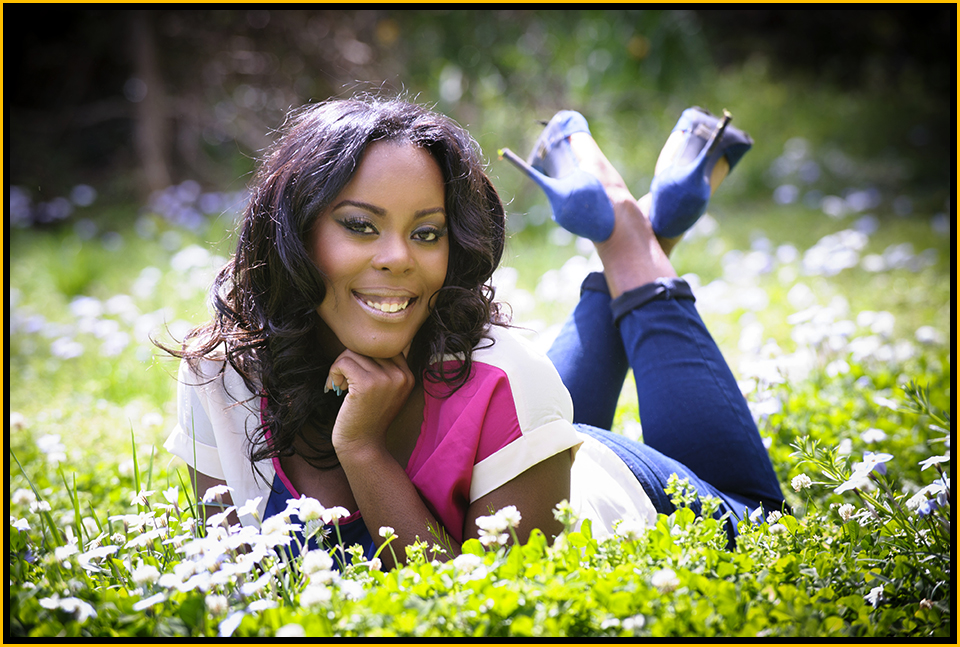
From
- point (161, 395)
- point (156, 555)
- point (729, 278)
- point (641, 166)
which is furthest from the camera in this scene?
point (641, 166)

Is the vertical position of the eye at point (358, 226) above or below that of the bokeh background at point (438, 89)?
below

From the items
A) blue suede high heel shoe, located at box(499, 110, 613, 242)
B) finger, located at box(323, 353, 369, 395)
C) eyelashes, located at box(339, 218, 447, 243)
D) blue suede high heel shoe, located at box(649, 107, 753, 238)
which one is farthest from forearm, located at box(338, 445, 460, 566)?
blue suede high heel shoe, located at box(649, 107, 753, 238)

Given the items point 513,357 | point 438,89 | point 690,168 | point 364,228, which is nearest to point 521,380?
point 513,357

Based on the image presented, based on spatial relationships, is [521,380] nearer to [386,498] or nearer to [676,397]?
[386,498]

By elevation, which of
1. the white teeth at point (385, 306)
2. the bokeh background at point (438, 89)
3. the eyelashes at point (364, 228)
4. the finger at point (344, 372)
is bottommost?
the finger at point (344, 372)

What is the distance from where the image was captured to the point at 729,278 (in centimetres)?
470

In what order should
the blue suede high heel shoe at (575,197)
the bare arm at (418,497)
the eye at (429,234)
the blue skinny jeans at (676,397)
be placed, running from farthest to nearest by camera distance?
the blue suede high heel shoe at (575,197) → the blue skinny jeans at (676,397) → the eye at (429,234) → the bare arm at (418,497)

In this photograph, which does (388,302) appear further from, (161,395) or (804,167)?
(804,167)

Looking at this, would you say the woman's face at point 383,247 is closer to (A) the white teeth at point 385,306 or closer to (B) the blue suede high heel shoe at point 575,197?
(A) the white teeth at point 385,306

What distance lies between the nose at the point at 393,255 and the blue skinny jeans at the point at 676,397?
73cm

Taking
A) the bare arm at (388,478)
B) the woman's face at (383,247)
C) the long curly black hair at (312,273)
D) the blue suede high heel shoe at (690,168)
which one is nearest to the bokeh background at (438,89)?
the blue suede high heel shoe at (690,168)

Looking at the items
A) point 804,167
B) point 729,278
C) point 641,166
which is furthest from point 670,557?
point 804,167

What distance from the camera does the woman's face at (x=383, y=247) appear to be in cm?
169

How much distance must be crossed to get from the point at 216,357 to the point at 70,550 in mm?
581
